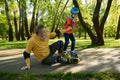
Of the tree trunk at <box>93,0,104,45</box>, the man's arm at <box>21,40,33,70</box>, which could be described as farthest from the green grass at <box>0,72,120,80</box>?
the tree trunk at <box>93,0,104,45</box>

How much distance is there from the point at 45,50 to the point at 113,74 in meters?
2.51

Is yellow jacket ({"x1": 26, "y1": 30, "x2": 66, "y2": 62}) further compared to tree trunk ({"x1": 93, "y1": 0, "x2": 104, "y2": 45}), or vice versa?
tree trunk ({"x1": 93, "y1": 0, "x2": 104, "y2": 45})

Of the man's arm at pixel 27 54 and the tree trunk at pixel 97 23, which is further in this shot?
the tree trunk at pixel 97 23

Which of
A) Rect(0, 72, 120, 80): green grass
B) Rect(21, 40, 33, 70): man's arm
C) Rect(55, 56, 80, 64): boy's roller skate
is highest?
Rect(21, 40, 33, 70): man's arm

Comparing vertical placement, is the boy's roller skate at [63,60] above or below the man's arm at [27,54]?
below

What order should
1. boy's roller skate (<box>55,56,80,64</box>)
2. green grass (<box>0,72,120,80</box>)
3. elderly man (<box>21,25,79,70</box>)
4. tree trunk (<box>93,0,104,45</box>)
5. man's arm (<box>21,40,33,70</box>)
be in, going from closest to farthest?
green grass (<box>0,72,120,80</box>), man's arm (<box>21,40,33,70</box>), elderly man (<box>21,25,79,70</box>), boy's roller skate (<box>55,56,80,64</box>), tree trunk (<box>93,0,104,45</box>)

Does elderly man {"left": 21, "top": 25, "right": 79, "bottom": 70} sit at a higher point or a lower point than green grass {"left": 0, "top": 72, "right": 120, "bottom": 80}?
higher

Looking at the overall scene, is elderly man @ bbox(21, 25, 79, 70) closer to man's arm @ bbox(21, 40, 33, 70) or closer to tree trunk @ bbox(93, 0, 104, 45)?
man's arm @ bbox(21, 40, 33, 70)

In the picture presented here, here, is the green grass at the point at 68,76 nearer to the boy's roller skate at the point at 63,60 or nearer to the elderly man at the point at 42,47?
the elderly man at the point at 42,47

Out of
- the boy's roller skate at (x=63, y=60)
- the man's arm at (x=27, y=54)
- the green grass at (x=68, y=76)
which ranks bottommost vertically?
the green grass at (x=68, y=76)

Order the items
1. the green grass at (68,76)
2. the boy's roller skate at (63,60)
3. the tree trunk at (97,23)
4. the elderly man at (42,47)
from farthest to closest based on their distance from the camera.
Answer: the tree trunk at (97,23), the boy's roller skate at (63,60), the elderly man at (42,47), the green grass at (68,76)

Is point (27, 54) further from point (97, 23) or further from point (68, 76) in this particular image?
point (97, 23)

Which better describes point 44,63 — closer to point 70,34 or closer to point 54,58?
point 54,58

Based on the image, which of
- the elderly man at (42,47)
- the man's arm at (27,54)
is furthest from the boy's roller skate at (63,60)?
the man's arm at (27,54)
